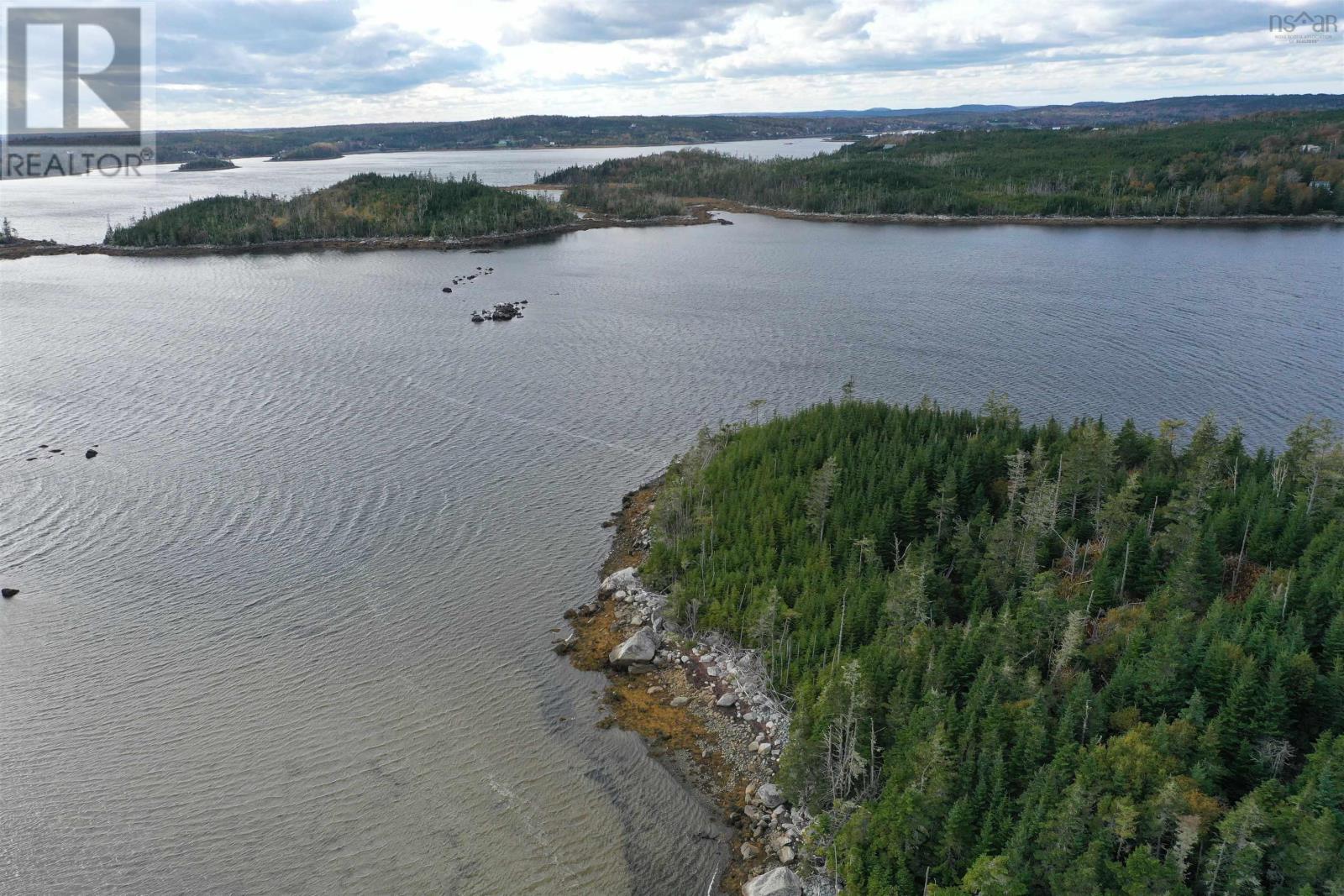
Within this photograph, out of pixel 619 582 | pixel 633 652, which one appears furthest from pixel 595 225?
pixel 633 652

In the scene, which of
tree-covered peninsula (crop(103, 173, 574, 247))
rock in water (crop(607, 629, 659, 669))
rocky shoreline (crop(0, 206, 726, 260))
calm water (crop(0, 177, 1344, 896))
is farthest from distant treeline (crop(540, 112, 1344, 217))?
rock in water (crop(607, 629, 659, 669))

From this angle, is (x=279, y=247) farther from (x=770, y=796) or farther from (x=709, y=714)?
(x=770, y=796)

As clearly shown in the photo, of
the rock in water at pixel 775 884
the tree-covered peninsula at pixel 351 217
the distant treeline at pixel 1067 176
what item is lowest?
the rock in water at pixel 775 884

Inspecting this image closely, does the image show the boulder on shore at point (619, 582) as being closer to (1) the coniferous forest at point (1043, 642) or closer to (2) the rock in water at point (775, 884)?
(1) the coniferous forest at point (1043, 642)

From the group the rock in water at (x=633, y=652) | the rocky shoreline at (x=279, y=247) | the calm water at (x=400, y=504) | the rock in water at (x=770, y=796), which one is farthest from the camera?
the rocky shoreline at (x=279, y=247)

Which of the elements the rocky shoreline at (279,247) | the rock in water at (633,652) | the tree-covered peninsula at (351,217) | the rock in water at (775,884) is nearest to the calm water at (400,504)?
the rock in water at (775,884)

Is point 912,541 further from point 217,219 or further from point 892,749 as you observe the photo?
point 217,219
